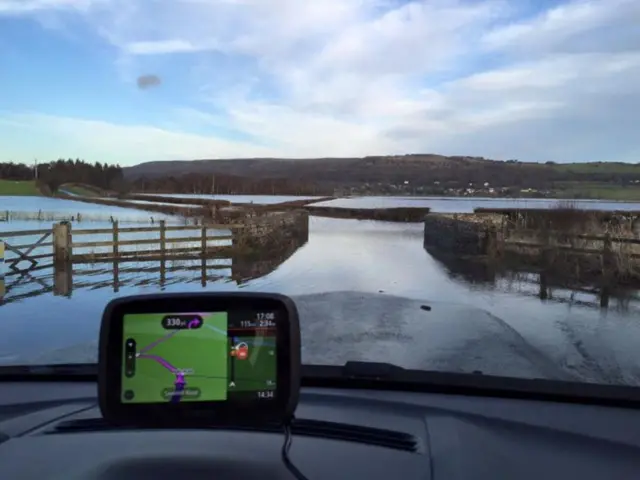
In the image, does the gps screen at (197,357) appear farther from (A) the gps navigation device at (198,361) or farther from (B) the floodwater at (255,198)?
(B) the floodwater at (255,198)

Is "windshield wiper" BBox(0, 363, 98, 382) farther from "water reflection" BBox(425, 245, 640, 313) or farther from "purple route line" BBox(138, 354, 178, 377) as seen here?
"water reflection" BBox(425, 245, 640, 313)

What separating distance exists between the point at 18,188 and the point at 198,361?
696 inches

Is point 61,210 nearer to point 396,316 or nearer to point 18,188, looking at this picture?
point 18,188

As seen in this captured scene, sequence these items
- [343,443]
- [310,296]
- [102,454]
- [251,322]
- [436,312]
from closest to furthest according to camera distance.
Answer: [251,322]
[102,454]
[343,443]
[436,312]
[310,296]

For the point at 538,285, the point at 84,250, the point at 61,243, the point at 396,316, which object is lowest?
the point at 538,285

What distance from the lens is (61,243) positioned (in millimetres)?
17734

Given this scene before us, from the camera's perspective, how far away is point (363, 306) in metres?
6.66

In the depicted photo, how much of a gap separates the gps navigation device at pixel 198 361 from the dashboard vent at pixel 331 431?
0.48 m

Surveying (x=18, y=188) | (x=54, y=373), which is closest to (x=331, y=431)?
(x=54, y=373)

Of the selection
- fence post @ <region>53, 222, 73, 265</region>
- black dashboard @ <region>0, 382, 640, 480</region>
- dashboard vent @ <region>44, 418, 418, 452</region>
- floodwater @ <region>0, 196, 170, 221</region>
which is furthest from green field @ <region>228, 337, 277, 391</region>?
floodwater @ <region>0, 196, 170, 221</region>

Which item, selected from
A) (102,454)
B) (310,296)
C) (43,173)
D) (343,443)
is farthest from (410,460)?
(43,173)

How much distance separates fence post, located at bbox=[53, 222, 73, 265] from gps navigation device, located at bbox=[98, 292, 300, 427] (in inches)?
661

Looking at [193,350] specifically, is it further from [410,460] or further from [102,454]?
[410,460]

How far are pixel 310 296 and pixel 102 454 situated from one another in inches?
207
